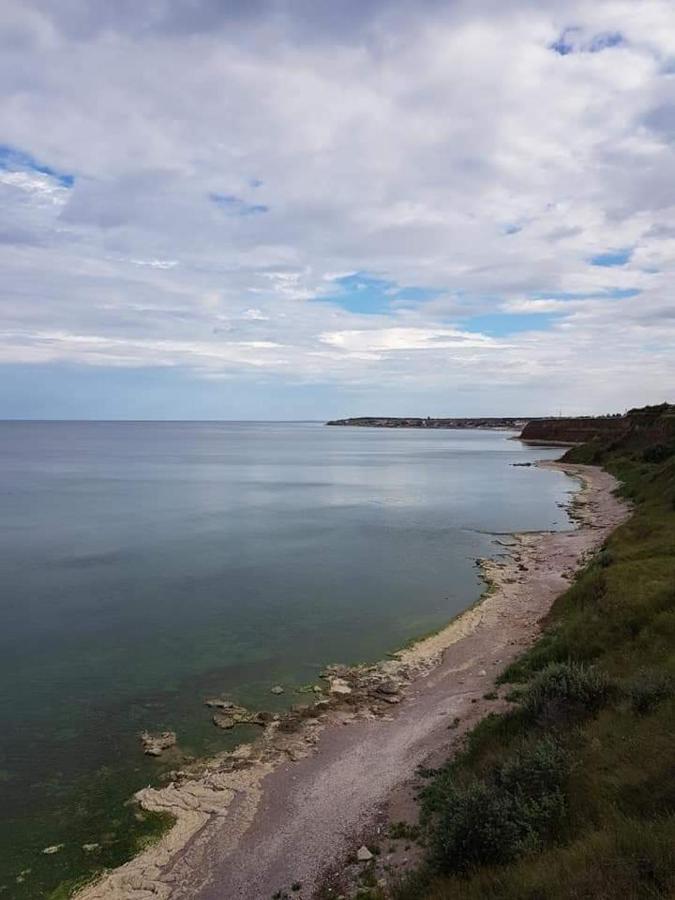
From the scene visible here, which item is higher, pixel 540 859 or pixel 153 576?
pixel 540 859

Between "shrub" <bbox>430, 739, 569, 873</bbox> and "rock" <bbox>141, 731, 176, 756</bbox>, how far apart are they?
707 cm

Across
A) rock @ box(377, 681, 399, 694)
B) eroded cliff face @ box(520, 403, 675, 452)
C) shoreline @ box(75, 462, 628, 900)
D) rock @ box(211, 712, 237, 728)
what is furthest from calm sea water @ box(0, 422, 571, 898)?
eroded cliff face @ box(520, 403, 675, 452)

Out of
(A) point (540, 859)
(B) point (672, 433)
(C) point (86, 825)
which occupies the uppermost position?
(B) point (672, 433)

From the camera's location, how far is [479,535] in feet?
133

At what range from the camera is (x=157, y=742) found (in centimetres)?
1438

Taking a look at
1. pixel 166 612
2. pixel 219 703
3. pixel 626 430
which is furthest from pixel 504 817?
pixel 626 430

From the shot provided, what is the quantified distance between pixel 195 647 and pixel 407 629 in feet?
23.5

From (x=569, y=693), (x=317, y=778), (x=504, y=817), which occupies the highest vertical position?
(x=569, y=693)

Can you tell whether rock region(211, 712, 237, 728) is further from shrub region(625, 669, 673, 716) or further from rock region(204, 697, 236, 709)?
shrub region(625, 669, 673, 716)

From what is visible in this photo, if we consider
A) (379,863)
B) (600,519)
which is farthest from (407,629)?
(600,519)

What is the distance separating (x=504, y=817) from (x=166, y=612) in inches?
728

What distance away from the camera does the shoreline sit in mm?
10039

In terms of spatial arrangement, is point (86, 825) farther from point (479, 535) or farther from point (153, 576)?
point (479, 535)

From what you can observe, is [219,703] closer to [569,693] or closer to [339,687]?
[339,687]
